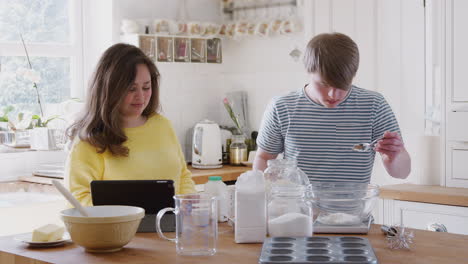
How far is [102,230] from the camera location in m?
1.83

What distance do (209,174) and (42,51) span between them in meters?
1.28

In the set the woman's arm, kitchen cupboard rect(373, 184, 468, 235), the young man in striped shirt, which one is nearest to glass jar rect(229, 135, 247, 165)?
kitchen cupboard rect(373, 184, 468, 235)

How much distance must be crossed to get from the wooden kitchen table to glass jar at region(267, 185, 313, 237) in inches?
3.3

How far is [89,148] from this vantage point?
2.42 m

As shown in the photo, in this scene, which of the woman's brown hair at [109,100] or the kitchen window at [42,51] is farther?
the kitchen window at [42,51]

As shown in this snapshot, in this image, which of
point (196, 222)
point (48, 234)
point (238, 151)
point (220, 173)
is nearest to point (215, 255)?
point (196, 222)

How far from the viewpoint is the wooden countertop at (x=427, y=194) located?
10.5 ft

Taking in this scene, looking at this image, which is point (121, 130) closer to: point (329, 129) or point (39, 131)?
point (329, 129)

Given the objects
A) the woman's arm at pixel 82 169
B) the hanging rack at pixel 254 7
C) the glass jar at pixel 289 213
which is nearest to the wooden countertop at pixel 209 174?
the hanging rack at pixel 254 7

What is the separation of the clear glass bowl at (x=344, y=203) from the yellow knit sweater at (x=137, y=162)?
2.47 feet

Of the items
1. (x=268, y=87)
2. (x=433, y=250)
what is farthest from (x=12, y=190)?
(x=433, y=250)

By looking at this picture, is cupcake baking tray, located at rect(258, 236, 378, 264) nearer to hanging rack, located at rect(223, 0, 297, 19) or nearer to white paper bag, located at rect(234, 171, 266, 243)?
white paper bag, located at rect(234, 171, 266, 243)

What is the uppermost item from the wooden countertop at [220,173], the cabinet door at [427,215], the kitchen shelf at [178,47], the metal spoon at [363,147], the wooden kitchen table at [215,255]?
the kitchen shelf at [178,47]

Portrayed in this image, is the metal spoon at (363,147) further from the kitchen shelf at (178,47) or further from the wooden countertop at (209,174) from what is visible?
the kitchen shelf at (178,47)
